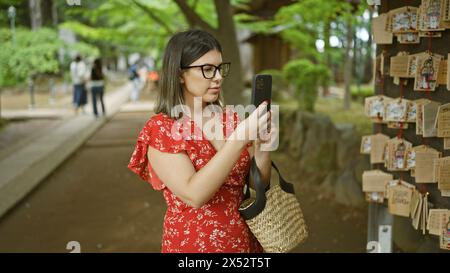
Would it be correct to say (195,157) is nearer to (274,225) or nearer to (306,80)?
(274,225)

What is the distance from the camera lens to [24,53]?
13.7m

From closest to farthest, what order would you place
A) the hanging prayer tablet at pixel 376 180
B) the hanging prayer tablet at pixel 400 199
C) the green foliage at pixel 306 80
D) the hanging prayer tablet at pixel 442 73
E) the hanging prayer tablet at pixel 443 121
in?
the hanging prayer tablet at pixel 443 121 < the hanging prayer tablet at pixel 442 73 < the hanging prayer tablet at pixel 400 199 < the hanging prayer tablet at pixel 376 180 < the green foliage at pixel 306 80

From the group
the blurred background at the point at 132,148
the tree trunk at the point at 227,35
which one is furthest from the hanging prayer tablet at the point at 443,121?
the tree trunk at the point at 227,35

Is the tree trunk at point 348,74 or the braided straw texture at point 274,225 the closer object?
the braided straw texture at point 274,225

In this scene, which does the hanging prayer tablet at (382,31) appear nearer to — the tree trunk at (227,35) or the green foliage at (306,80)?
the tree trunk at (227,35)

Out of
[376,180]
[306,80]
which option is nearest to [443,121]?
[376,180]

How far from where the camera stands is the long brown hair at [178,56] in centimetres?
195

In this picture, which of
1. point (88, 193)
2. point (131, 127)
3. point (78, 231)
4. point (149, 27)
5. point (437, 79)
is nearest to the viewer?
point (437, 79)

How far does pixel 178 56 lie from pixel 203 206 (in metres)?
0.59

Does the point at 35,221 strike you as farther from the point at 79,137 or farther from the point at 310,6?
the point at 79,137
